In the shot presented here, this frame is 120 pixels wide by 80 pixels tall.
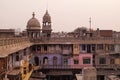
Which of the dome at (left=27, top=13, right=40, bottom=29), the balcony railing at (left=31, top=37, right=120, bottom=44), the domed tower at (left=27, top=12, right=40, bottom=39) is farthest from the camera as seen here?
the domed tower at (left=27, top=12, right=40, bottom=39)

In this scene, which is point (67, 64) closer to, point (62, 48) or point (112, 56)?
point (62, 48)

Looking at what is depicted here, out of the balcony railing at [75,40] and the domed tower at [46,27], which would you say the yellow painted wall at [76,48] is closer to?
the balcony railing at [75,40]

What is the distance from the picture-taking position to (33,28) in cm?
4888

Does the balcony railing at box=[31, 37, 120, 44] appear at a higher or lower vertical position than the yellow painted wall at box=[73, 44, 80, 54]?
higher

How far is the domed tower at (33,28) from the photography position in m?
48.8

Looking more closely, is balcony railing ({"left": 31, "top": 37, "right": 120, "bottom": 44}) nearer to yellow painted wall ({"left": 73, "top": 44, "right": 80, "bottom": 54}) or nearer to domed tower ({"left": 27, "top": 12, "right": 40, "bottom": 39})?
yellow painted wall ({"left": 73, "top": 44, "right": 80, "bottom": 54})

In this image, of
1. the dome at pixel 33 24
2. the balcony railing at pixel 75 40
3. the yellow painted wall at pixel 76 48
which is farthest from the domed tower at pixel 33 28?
the yellow painted wall at pixel 76 48

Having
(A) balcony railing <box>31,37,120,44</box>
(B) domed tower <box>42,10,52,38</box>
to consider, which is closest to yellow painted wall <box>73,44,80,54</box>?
(A) balcony railing <box>31,37,120,44</box>

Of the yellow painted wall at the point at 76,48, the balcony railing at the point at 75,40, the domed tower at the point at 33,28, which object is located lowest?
the yellow painted wall at the point at 76,48

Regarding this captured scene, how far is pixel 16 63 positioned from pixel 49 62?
17.2 metres

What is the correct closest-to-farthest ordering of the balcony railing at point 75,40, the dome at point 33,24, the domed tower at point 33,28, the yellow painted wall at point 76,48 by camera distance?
the balcony railing at point 75,40
the yellow painted wall at point 76,48
the dome at point 33,24
the domed tower at point 33,28

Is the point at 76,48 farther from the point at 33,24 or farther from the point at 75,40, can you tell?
the point at 33,24

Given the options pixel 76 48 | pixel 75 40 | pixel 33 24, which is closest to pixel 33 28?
pixel 33 24

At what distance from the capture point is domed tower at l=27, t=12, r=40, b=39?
4875 cm
